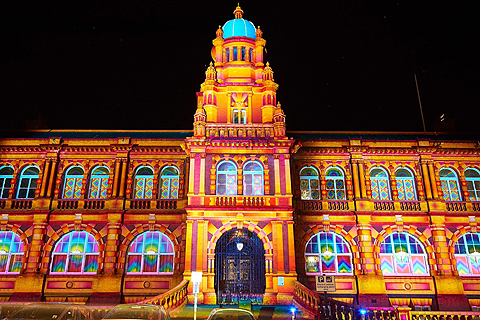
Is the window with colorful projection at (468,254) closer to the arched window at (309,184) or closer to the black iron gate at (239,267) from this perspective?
the arched window at (309,184)

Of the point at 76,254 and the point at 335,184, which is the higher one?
the point at 335,184

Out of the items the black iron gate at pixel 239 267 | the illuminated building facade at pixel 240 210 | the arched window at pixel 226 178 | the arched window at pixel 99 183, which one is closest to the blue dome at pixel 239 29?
the illuminated building facade at pixel 240 210

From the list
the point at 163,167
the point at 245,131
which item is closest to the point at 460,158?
the point at 245,131

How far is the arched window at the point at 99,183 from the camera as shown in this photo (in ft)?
92.9

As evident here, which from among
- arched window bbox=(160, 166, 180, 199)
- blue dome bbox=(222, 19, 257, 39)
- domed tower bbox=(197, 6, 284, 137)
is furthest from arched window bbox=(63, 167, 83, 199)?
blue dome bbox=(222, 19, 257, 39)

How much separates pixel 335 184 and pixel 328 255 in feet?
17.3

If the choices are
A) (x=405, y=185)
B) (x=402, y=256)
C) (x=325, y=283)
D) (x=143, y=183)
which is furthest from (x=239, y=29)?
(x=325, y=283)

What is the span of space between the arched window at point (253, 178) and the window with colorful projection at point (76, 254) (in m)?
11.4

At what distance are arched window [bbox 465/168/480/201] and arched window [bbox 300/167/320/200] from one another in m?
11.4

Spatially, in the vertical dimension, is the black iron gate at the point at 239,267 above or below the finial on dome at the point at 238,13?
below

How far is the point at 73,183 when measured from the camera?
2861cm

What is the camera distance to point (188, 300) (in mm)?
21750

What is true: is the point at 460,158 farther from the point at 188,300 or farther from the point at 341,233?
the point at 188,300

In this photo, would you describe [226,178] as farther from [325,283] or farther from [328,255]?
[325,283]
